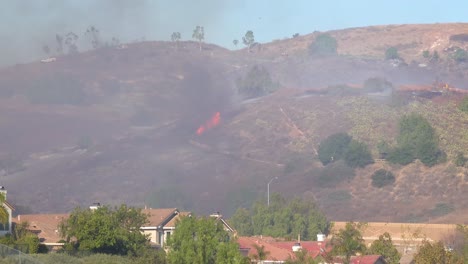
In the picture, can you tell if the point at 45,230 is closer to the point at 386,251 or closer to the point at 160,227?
the point at 160,227

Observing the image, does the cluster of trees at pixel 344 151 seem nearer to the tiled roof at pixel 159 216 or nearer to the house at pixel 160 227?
the tiled roof at pixel 159 216

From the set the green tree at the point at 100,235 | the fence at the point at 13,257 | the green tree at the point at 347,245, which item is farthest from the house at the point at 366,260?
the fence at the point at 13,257

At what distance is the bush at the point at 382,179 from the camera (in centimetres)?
17325

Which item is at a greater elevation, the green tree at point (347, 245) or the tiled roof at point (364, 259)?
the green tree at point (347, 245)

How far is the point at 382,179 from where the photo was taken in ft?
570

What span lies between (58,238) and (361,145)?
118 m

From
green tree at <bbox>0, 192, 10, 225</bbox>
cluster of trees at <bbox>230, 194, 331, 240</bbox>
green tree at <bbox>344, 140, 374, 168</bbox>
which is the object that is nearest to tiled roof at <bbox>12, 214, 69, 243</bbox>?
green tree at <bbox>0, 192, 10, 225</bbox>

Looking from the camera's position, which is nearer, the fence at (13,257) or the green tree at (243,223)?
the fence at (13,257)

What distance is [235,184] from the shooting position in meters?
180

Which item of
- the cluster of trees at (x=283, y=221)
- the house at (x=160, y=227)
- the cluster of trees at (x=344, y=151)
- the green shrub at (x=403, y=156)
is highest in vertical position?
the cluster of trees at (x=344, y=151)

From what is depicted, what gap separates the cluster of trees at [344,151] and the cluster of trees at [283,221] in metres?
64.4

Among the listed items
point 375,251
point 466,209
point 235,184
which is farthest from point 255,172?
point 375,251

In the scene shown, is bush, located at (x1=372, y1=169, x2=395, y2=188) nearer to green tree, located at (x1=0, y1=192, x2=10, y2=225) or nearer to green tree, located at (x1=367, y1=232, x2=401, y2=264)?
green tree, located at (x1=367, y1=232, x2=401, y2=264)

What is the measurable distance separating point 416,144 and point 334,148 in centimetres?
1651
